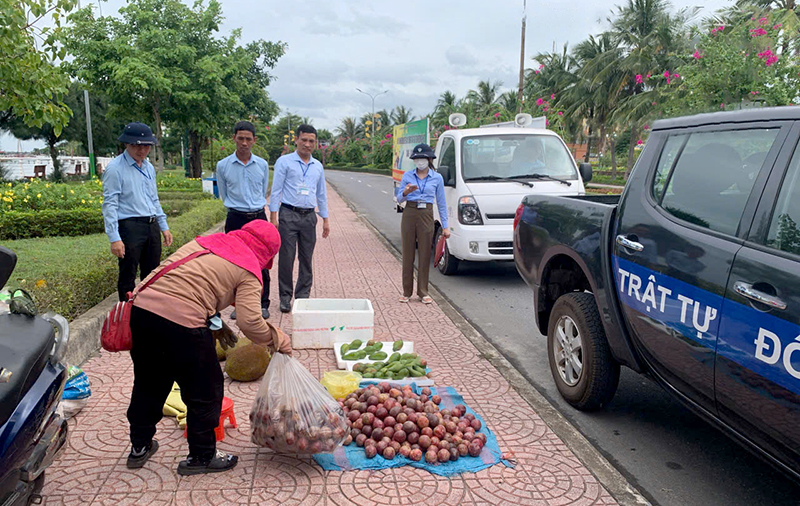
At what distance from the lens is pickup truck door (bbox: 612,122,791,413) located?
9.25 ft

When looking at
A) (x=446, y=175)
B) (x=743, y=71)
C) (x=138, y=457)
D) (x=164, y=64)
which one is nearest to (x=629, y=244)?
(x=138, y=457)

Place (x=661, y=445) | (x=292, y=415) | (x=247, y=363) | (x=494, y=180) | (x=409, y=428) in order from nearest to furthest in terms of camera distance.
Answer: (x=292, y=415), (x=409, y=428), (x=661, y=445), (x=247, y=363), (x=494, y=180)

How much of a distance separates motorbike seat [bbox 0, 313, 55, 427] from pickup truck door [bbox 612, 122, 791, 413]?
9.72 ft

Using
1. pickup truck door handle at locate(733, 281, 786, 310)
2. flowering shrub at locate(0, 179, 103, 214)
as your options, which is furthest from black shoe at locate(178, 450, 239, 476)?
flowering shrub at locate(0, 179, 103, 214)

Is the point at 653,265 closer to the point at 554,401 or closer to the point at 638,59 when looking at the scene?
the point at 554,401

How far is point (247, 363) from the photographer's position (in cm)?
463

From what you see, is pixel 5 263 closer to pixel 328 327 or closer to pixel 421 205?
pixel 328 327

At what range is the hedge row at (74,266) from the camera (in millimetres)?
5289

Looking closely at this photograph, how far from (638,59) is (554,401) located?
37518mm

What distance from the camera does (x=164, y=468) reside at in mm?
3393

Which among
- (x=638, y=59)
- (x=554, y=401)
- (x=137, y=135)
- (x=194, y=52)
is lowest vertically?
(x=554, y=401)

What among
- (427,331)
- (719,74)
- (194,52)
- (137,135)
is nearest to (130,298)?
(137,135)

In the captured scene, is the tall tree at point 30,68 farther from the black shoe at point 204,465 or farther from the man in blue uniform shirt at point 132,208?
the black shoe at point 204,465

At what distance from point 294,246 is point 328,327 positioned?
1.56 metres
